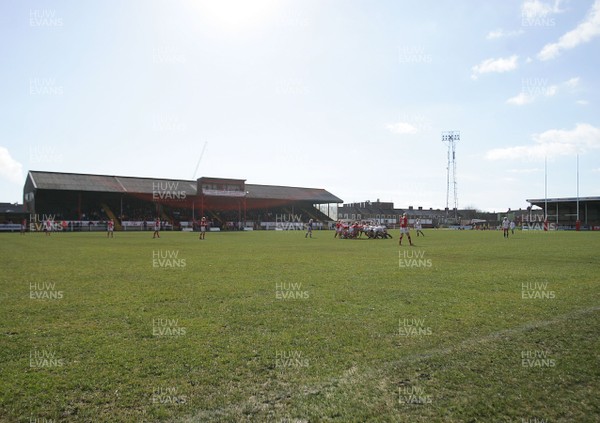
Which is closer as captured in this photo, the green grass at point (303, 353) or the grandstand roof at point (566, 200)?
the green grass at point (303, 353)

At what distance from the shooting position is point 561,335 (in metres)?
5.89

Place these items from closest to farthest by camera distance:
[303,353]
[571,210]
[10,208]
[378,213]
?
[303,353] → [10,208] → [571,210] → [378,213]

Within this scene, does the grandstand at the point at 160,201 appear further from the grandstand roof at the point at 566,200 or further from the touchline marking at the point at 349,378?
the touchline marking at the point at 349,378

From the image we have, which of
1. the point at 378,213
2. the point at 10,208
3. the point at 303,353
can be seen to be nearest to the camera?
the point at 303,353

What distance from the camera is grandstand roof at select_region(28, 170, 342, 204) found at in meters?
56.9

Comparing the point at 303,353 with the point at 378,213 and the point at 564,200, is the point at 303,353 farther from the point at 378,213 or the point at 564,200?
the point at 378,213

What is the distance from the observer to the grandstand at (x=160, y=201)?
57.9m

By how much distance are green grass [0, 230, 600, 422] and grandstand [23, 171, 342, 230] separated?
54.3 m

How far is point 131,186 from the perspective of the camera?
64.1m

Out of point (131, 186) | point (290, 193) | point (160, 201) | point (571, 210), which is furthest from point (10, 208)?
point (571, 210)

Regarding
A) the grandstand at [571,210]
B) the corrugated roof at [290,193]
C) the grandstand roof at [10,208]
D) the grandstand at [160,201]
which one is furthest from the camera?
the grandstand at [571,210]

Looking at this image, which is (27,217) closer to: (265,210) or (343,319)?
(265,210)

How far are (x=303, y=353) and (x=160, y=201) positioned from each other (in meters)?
65.5

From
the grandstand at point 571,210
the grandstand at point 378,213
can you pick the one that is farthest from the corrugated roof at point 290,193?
the grandstand at point 571,210
